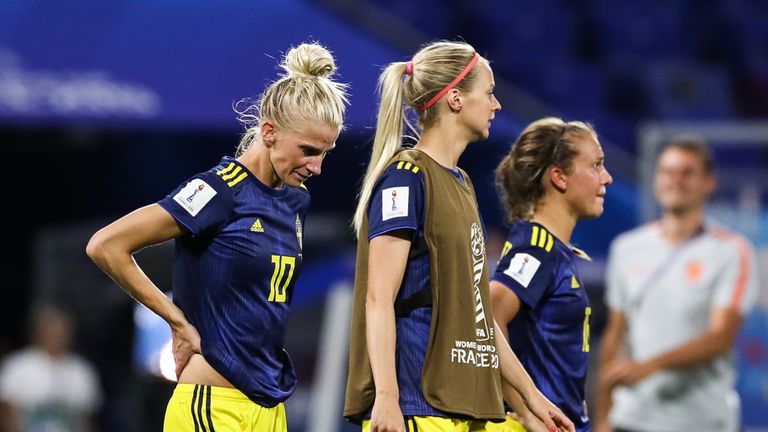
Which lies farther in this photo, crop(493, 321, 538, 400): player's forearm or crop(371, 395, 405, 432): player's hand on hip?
crop(493, 321, 538, 400): player's forearm

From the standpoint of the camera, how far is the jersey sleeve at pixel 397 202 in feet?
11.1

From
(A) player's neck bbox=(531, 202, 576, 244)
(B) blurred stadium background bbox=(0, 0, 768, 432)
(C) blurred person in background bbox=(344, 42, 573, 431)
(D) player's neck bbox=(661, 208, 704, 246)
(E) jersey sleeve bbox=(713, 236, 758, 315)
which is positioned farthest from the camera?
(B) blurred stadium background bbox=(0, 0, 768, 432)

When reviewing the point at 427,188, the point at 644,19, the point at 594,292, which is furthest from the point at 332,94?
the point at 644,19

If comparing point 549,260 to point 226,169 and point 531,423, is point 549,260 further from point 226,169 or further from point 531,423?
point 226,169

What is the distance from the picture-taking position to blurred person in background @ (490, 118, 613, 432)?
3869mm

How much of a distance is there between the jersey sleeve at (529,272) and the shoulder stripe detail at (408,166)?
576 mm

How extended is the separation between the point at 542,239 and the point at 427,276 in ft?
2.08

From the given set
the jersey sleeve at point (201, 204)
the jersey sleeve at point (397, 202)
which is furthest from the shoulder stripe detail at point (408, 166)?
the jersey sleeve at point (201, 204)

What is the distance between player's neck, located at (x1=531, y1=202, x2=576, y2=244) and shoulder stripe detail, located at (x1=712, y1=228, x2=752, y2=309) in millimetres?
1653

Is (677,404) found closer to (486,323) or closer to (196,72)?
(486,323)

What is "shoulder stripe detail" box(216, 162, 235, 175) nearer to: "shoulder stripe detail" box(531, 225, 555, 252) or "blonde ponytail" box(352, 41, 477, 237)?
"blonde ponytail" box(352, 41, 477, 237)

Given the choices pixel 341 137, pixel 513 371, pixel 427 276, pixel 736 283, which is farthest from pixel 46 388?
pixel 427 276

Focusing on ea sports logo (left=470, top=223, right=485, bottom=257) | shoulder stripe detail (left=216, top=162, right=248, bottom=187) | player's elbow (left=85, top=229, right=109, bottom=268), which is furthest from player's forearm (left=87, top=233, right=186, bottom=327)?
ea sports logo (left=470, top=223, right=485, bottom=257)

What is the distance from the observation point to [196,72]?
7.21 metres
